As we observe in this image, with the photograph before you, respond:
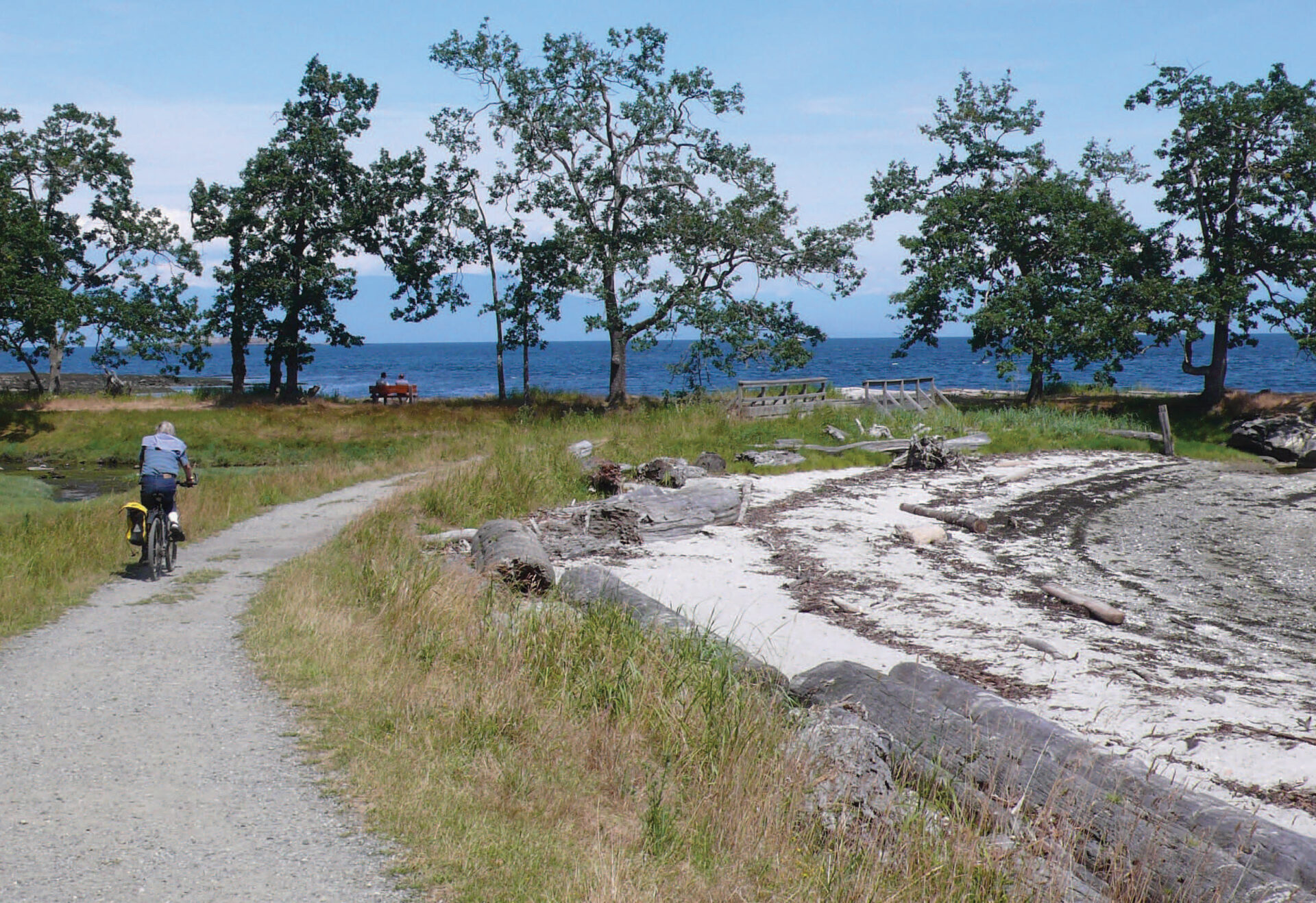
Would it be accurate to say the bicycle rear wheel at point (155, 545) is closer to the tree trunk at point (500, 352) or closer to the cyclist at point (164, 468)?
the cyclist at point (164, 468)

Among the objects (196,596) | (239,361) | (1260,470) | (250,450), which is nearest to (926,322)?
(1260,470)

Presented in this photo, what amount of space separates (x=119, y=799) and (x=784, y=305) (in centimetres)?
3677

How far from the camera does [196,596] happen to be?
12742 mm

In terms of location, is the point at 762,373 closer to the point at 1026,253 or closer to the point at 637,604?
the point at 1026,253

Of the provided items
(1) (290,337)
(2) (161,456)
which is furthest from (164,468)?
(1) (290,337)

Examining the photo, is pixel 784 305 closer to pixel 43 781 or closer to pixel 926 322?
pixel 926 322

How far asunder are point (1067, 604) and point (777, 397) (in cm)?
1956

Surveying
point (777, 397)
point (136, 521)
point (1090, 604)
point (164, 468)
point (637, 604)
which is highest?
point (777, 397)

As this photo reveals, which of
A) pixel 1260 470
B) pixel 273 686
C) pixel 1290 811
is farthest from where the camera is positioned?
pixel 1260 470

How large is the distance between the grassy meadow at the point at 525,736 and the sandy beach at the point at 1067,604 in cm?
176

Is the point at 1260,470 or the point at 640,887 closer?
the point at 640,887

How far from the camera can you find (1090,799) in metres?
6.67

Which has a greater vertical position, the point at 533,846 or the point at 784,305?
the point at 784,305

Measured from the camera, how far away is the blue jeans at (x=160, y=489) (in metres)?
13.6
